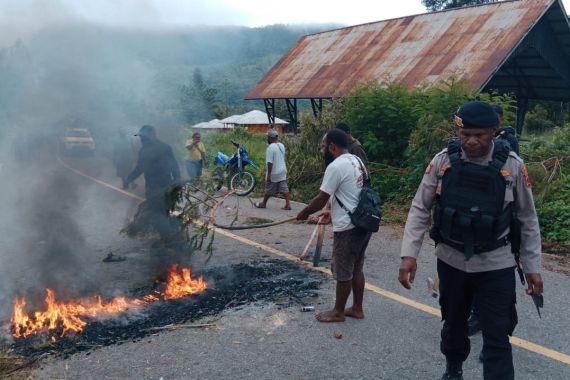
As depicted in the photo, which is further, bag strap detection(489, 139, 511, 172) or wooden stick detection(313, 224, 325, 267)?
wooden stick detection(313, 224, 325, 267)

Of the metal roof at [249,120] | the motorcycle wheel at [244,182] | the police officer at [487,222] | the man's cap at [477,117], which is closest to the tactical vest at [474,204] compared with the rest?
the police officer at [487,222]

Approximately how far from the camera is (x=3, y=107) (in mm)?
9312

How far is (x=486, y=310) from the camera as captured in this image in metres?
2.99

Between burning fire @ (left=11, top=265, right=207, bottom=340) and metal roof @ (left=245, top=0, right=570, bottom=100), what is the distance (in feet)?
27.4

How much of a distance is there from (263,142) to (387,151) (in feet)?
32.0

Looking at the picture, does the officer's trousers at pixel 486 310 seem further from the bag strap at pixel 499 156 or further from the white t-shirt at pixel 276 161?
the white t-shirt at pixel 276 161

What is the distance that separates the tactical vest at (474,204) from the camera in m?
2.89

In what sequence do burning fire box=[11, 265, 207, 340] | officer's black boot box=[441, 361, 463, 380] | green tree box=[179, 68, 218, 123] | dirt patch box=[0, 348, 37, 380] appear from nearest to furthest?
1. officer's black boot box=[441, 361, 463, 380]
2. dirt patch box=[0, 348, 37, 380]
3. burning fire box=[11, 265, 207, 340]
4. green tree box=[179, 68, 218, 123]

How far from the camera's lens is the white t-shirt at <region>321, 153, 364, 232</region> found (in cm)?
433

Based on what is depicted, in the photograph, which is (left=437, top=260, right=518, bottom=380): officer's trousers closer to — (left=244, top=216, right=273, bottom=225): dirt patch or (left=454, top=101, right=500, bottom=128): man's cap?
(left=454, top=101, right=500, bottom=128): man's cap

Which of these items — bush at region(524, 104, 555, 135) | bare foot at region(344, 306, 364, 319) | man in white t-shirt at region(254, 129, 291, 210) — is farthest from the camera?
bush at region(524, 104, 555, 135)

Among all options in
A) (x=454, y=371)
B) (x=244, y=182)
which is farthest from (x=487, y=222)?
(x=244, y=182)

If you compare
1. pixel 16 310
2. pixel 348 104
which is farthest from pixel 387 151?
pixel 16 310

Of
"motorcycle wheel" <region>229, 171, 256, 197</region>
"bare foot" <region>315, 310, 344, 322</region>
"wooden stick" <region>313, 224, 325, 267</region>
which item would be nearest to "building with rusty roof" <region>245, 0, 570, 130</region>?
"motorcycle wheel" <region>229, 171, 256, 197</region>
